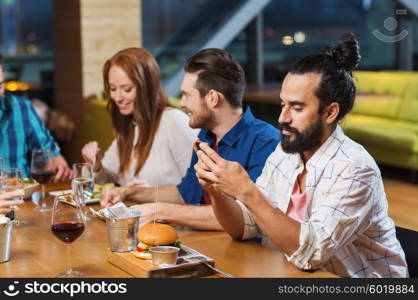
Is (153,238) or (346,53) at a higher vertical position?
(346,53)

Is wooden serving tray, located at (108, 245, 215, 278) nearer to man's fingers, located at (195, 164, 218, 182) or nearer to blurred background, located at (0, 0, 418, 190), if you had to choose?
man's fingers, located at (195, 164, 218, 182)

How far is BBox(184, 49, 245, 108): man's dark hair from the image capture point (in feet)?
9.53

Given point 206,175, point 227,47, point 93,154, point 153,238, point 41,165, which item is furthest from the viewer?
point 227,47

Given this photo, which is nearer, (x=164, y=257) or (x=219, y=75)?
(x=164, y=257)

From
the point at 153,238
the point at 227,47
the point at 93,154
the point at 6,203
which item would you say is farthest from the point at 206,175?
the point at 227,47

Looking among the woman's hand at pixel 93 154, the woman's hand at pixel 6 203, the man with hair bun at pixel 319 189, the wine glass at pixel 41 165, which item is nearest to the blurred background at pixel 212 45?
the woman's hand at pixel 93 154

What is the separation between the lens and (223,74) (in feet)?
9.54

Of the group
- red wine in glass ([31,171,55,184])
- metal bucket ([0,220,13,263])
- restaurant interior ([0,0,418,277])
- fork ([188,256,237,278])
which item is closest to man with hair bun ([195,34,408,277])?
fork ([188,256,237,278])

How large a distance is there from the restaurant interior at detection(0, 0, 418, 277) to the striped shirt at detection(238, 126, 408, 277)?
2945 mm

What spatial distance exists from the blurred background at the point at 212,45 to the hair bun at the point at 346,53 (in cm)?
348

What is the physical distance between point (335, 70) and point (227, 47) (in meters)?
6.18

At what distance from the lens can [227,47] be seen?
27.3ft

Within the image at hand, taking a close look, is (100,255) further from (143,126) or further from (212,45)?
(212,45)

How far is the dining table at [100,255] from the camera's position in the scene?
77.0 inches
